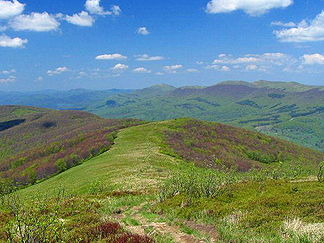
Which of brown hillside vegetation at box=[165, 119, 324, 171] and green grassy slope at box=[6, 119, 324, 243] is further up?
green grassy slope at box=[6, 119, 324, 243]

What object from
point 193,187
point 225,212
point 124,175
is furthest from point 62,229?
point 124,175

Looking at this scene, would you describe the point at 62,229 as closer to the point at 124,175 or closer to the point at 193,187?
the point at 193,187

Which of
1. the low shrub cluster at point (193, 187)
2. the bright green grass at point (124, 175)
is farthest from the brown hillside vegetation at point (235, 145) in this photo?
the low shrub cluster at point (193, 187)

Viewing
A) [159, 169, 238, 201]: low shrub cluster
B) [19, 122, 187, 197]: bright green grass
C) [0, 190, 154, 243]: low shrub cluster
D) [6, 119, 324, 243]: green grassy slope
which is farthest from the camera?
[19, 122, 187, 197]: bright green grass

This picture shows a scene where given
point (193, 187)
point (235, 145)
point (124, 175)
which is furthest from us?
point (235, 145)

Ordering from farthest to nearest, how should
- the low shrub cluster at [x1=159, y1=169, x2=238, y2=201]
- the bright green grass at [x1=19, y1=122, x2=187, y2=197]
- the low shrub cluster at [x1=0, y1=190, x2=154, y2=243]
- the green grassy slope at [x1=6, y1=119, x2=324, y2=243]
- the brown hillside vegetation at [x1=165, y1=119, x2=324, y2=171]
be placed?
the brown hillside vegetation at [x1=165, y1=119, x2=324, y2=171] < the bright green grass at [x1=19, y1=122, x2=187, y2=197] < the low shrub cluster at [x1=159, y1=169, x2=238, y2=201] < the green grassy slope at [x1=6, y1=119, x2=324, y2=243] < the low shrub cluster at [x1=0, y1=190, x2=154, y2=243]

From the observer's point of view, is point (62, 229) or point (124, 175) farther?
point (124, 175)

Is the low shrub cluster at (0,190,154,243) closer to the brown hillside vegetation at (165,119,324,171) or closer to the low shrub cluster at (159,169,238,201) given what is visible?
the low shrub cluster at (159,169,238,201)

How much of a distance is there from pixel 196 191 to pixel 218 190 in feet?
5.87

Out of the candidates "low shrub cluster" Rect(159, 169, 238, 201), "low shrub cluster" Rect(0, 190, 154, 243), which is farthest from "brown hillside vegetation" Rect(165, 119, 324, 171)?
"low shrub cluster" Rect(0, 190, 154, 243)

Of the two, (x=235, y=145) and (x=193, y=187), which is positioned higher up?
(x=193, y=187)

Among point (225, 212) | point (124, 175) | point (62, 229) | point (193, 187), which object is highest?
point (62, 229)

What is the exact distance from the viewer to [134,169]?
44188 millimetres

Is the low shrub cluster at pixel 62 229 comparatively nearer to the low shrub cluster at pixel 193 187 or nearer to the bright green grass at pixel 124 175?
the low shrub cluster at pixel 193 187
